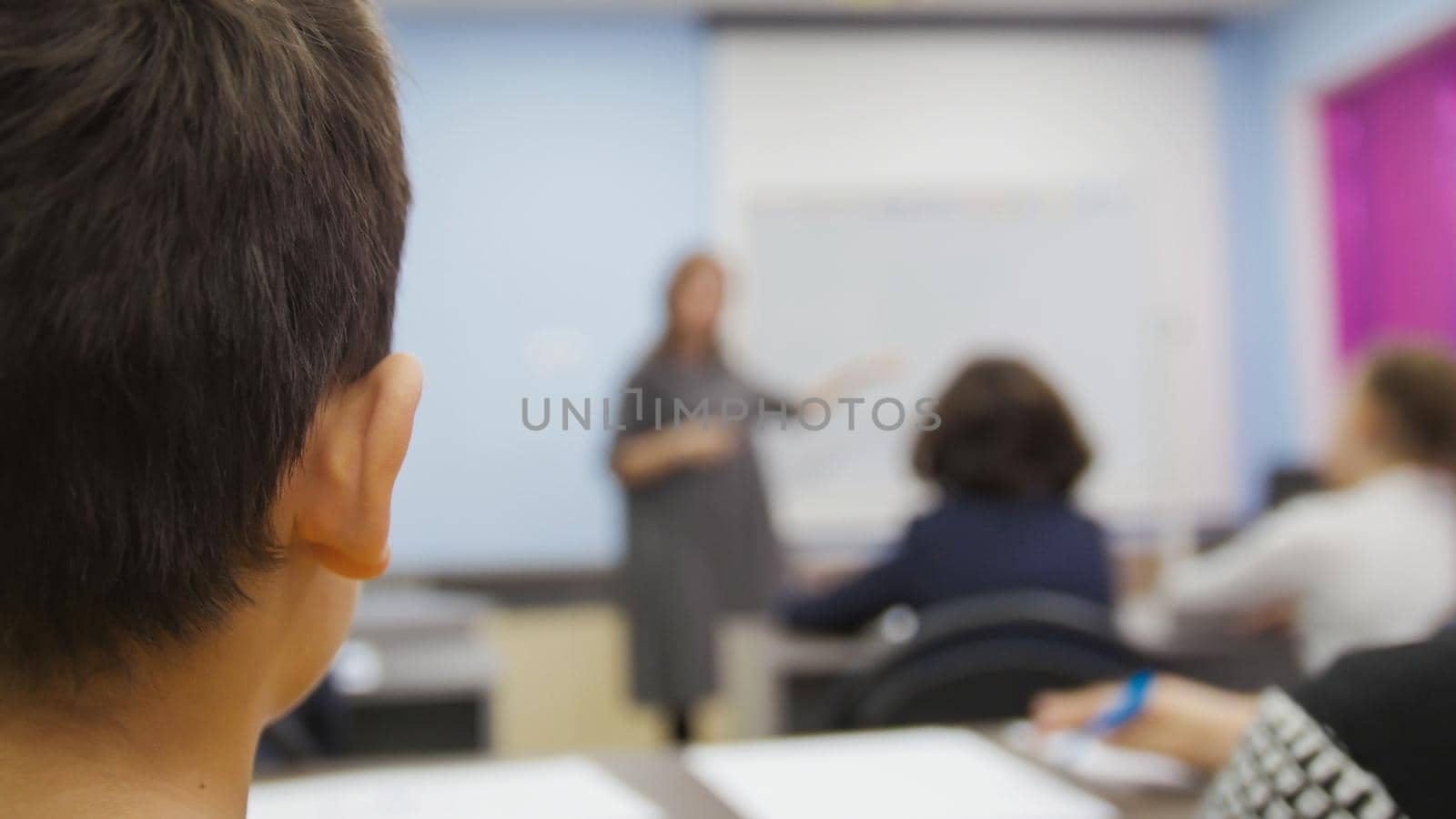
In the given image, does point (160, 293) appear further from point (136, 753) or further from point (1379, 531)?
point (1379, 531)

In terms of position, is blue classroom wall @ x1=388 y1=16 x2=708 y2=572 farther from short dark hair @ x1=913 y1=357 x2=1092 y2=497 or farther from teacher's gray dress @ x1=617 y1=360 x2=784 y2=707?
short dark hair @ x1=913 y1=357 x2=1092 y2=497

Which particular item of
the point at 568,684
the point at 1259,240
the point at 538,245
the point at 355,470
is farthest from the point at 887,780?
the point at 1259,240

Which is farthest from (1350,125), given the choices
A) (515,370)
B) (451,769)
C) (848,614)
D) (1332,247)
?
(451,769)

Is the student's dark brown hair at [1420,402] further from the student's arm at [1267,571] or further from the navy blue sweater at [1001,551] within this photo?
the navy blue sweater at [1001,551]

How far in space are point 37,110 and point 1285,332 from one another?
4459mm

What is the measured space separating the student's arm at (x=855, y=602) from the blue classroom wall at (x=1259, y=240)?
2811 millimetres

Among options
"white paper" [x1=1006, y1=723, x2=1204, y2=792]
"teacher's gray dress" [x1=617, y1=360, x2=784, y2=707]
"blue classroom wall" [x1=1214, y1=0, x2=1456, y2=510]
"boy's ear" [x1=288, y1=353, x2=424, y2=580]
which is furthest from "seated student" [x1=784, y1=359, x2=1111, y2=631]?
"blue classroom wall" [x1=1214, y1=0, x2=1456, y2=510]

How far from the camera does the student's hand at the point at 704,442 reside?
167 centimetres

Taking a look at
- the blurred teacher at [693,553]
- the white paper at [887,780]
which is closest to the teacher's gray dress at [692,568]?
the blurred teacher at [693,553]

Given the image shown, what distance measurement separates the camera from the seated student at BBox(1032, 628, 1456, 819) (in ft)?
1.67

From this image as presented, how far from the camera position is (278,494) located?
0.42 m

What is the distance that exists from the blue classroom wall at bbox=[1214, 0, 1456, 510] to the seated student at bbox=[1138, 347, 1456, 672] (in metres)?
2.34

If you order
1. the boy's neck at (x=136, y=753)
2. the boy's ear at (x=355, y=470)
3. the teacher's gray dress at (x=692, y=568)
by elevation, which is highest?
the boy's ear at (x=355, y=470)

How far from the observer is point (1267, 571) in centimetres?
198
